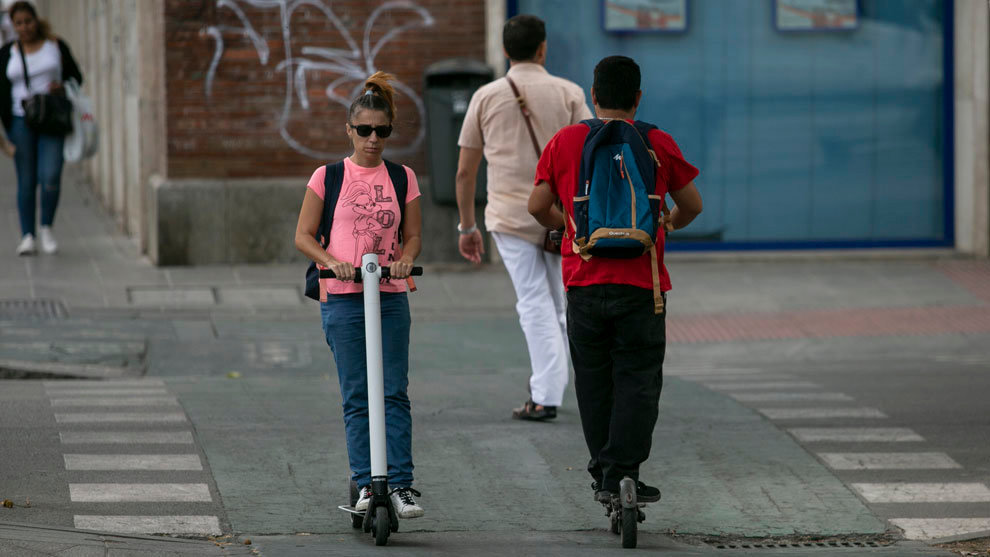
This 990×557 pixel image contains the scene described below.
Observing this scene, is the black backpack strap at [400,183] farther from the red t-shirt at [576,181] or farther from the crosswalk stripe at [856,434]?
the crosswalk stripe at [856,434]

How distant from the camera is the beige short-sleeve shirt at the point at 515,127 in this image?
7.52 m

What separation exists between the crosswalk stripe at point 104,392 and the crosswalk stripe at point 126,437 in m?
1.05

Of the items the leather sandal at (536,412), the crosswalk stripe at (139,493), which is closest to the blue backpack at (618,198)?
the crosswalk stripe at (139,493)

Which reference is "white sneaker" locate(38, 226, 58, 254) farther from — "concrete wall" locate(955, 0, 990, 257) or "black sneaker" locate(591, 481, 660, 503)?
"black sneaker" locate(591, 481, 660, 503)

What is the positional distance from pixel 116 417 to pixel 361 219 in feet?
8.48

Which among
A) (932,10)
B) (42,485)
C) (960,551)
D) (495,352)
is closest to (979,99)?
(932,10)

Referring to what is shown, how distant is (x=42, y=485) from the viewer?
617 cm

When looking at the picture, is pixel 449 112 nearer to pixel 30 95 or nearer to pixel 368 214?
pixel 30 95

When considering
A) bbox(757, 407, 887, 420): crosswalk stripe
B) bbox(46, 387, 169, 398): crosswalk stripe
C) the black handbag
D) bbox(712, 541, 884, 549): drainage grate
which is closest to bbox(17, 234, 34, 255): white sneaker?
the black handbag

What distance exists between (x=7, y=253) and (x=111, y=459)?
21.6ft

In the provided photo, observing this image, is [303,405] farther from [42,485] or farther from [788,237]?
[788,237]

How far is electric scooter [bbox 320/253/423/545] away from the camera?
17.4 ft

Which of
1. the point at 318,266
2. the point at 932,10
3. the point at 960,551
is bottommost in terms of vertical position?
the point at 960,551

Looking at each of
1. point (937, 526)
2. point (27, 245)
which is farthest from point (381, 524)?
point (27, 245)
